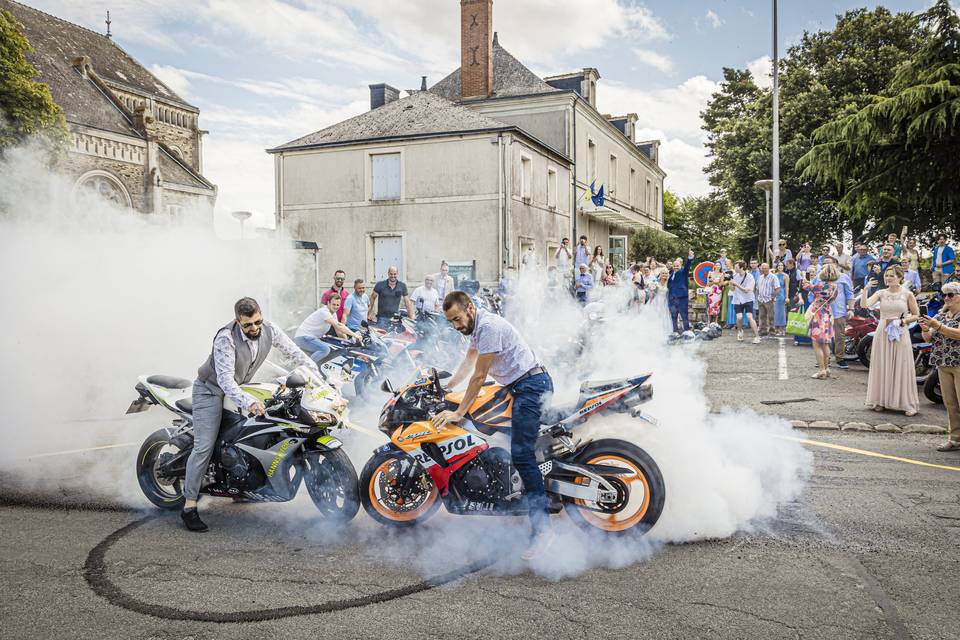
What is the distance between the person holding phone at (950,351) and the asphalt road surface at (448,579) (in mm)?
2270

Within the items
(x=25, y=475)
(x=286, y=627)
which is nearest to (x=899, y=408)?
(x=286, y=627)

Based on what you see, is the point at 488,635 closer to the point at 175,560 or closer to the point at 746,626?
the point at 746,626

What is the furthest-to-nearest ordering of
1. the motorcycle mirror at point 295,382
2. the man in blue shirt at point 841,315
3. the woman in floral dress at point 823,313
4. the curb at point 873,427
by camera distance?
the man in blue shirt at point 841,315 < the woman in floral dress at point 823,313 < the curb at point 873,427 < the motorcycle mirror at point 295,382

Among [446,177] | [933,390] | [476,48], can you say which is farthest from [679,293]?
[476,48]

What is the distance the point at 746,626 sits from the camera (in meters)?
3.89

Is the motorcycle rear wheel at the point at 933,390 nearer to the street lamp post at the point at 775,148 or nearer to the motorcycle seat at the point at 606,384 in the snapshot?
the motorcycle seat at the point at 606,384

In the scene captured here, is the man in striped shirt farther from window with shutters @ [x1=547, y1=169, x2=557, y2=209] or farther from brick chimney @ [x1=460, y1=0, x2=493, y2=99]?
brick chimney @ [x1=460, y1=0, x2=493, y2=99]

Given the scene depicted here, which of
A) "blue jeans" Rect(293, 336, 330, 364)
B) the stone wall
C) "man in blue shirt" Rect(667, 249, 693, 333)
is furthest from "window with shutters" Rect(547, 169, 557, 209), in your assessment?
"blue jeans" Rect(293, 336, 330, 364)

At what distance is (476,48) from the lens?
3512cm

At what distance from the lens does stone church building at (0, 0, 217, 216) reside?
3350 centimetres

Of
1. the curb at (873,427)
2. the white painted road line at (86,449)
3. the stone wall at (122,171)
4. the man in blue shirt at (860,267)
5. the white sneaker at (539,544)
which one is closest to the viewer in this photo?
the white sneaker at (539,544)

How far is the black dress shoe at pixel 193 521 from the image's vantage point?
18.4ft

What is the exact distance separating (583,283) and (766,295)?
197 inches

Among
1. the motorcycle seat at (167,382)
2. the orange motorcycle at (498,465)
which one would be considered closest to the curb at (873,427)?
the orange motorcycle at (498,465)
